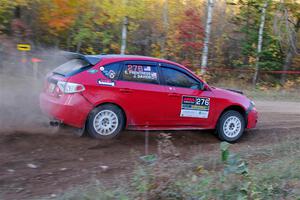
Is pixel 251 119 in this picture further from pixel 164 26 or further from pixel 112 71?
pixel 164 26

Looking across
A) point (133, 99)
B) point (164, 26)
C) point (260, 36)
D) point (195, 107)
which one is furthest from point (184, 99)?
point (260, 36)

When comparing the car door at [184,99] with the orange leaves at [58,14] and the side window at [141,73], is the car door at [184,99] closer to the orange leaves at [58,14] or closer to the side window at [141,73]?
the side window at [141,73]

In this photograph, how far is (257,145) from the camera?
Answer: 10266 mm

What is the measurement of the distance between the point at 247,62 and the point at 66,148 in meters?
17.9

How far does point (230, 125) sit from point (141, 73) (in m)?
2.38

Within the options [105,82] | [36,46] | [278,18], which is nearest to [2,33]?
[36,46]

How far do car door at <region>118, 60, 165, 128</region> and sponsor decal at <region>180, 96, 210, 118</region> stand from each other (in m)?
0.51

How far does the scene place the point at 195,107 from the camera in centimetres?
1003

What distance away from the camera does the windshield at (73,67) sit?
9.20m

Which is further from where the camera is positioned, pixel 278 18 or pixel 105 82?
pixel 278 18

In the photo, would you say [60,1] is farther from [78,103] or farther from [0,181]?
[0,181]

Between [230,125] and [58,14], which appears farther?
[58,14]

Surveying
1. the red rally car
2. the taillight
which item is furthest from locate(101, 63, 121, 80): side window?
the taillight

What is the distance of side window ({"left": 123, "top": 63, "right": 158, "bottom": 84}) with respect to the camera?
9.48 metres
